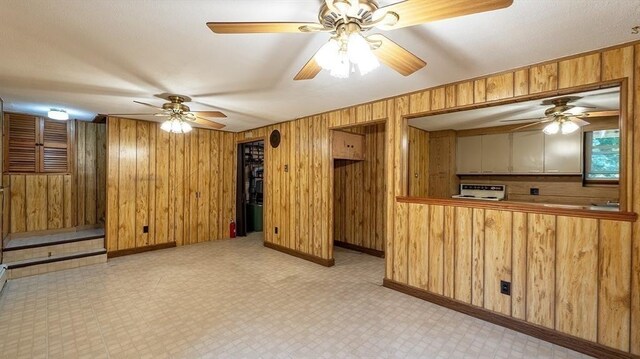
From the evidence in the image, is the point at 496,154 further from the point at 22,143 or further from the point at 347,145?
the point at 22,143

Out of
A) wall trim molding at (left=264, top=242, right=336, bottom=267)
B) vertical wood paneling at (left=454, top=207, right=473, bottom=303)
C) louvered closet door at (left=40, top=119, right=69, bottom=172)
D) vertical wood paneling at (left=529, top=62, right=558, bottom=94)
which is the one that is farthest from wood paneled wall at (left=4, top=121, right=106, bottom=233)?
vertical wood paneling at (left=529, top=62, right=558, bottom=94)

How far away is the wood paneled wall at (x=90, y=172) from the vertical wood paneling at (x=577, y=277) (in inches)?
256

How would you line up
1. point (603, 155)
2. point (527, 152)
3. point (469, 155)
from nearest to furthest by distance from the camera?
point (603, 155) → point (527, 152) → point (469, 155)

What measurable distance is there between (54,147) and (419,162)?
6.60 meters

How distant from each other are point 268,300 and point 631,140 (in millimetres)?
3398

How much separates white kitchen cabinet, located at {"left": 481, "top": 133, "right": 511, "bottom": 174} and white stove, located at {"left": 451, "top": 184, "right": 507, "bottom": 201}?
29 centimetres

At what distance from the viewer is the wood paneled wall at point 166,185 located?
4.58 metres

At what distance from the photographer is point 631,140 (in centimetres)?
198

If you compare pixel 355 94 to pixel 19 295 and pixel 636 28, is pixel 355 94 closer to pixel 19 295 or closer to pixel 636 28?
pixel 636 28

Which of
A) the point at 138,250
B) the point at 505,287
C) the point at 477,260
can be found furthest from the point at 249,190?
the point at 505,287

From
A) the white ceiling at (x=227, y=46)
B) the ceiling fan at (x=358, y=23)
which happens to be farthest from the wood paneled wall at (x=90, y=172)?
the ceiling fan at (x=358, y=23)

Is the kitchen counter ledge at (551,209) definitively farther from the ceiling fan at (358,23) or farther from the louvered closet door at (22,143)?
the louvered closet door at (22,143)

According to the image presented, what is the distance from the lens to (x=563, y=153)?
14.8 ft

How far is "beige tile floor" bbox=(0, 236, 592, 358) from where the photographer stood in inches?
85.1
